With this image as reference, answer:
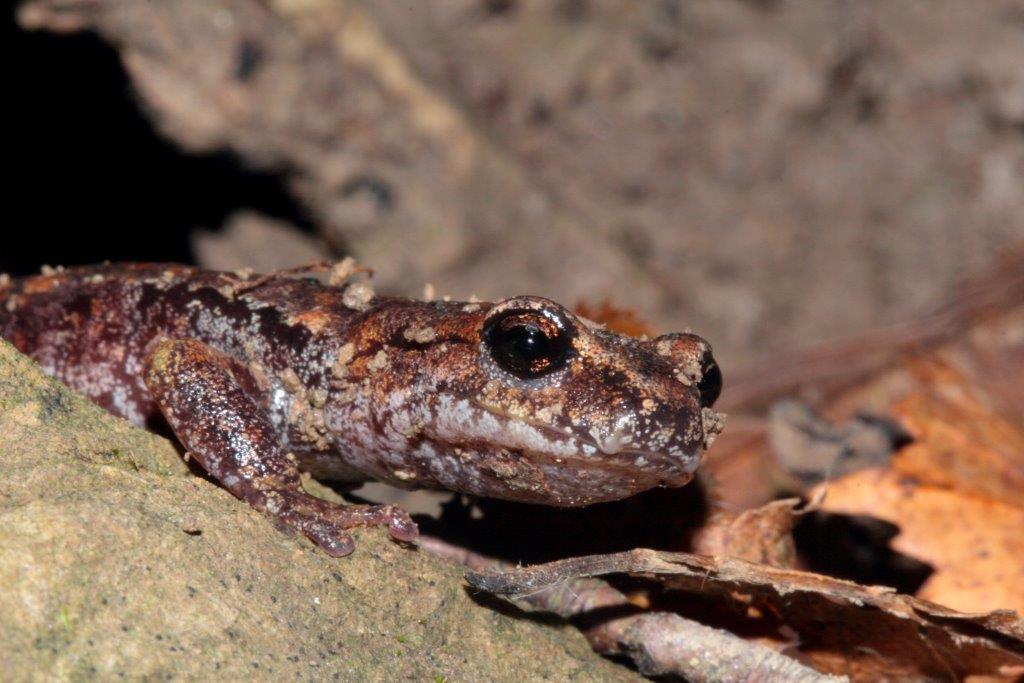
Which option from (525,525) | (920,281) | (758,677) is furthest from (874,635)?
(920,281)

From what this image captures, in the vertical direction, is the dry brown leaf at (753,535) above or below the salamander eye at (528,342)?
above

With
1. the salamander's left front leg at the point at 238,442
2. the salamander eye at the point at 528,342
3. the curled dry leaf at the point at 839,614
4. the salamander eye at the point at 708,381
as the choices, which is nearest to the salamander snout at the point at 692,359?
the salamander eye at the point at 708,381

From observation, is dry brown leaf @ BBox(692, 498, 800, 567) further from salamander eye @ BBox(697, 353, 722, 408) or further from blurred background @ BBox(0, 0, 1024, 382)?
blurred background @ BBox(0, 0, 1024, 382)

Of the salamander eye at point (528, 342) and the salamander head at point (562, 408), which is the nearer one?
the salamander head at point (562, 408)

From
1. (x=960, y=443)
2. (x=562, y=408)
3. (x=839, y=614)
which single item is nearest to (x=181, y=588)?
(x=562, y=408)

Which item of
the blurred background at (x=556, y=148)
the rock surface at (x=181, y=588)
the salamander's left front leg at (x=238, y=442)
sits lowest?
the rock surface at (x=181, y=588)

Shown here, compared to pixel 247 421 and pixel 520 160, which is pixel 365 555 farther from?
pixel 520 160

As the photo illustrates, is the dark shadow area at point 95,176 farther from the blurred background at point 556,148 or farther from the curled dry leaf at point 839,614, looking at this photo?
the curled dry leaf at point 839,614
